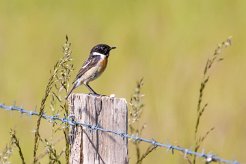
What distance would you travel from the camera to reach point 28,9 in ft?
41.1

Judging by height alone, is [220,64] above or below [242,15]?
below

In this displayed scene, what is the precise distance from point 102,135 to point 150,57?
595 cm

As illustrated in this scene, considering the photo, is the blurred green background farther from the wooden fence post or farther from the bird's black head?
the wooden fence post

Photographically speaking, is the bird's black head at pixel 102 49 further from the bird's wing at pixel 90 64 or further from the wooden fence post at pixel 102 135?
the wooden fence post at pixel 102 135

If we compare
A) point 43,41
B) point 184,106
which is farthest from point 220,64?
point 43,41

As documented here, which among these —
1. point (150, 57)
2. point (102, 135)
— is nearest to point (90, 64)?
point (150, 57)

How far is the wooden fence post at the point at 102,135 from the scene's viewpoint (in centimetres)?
455

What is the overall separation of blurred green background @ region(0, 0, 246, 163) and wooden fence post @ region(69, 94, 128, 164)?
148 inches

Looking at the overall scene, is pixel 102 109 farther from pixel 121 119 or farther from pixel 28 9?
pixel 28 9

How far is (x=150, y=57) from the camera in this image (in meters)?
10.5

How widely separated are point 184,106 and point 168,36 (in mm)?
1631

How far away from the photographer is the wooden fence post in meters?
4.55

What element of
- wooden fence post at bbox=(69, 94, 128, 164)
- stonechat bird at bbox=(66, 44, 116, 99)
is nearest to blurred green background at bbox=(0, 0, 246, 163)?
stonechat bird at bbox=(66, 44, 116, 99)

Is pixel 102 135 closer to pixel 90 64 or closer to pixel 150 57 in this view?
pixel 90 64
